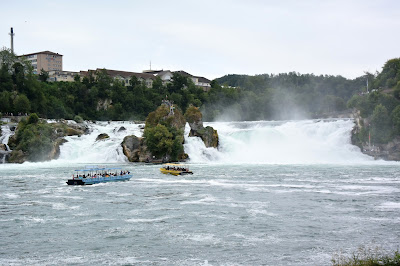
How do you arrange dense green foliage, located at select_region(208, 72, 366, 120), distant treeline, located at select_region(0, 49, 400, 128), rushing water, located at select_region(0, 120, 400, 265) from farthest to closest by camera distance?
1. dense green foliage, located at select_region(208, 72, 366, 120)
2. distant treeline, located at select_region(0, 49, 400, 128)
3. rushing water, located at select_region(0, 120, 400, 265)

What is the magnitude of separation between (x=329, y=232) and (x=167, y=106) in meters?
53.6

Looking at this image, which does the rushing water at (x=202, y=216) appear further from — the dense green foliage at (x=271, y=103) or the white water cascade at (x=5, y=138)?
the dense green foliage at (x=271, y=103)

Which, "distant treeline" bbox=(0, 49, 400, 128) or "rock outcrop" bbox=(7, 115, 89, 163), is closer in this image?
"rock outcrop" bbox=(7, 115, 89, 163)

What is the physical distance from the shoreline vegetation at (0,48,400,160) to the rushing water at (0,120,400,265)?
57.3 feet

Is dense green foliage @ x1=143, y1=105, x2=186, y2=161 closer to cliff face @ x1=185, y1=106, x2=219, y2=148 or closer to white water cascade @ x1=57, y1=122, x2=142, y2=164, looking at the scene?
cliff face @ x1=185, y1=106, x2=219, y2=148

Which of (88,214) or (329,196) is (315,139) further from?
(88,214)

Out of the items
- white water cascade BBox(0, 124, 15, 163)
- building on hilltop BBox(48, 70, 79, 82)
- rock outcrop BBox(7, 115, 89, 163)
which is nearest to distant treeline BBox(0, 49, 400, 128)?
white water cascade BBox(0, 124, 15, 163)

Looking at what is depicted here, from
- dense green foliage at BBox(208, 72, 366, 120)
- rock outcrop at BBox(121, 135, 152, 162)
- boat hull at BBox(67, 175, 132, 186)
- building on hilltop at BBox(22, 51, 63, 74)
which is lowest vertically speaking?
boat hull at BBox(67, 175, 132, 186)

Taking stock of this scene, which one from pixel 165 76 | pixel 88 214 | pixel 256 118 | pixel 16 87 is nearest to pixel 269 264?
pixel 88 214

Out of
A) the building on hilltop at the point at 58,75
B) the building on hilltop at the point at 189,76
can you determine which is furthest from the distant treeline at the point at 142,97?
the building on hilltop at the point at 58,75

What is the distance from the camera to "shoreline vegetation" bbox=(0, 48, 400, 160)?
7138 centimetres

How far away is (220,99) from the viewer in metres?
119

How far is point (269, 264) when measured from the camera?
20016 mm

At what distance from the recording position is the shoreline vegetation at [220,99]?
7138 cm
